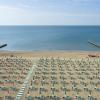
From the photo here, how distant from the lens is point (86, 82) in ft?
118

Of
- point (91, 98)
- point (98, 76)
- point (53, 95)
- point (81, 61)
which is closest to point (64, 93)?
point (53, 95)

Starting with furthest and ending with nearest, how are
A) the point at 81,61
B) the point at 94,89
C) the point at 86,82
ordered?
the point at 81,61 → the point at 86,82 → the point at 94,89

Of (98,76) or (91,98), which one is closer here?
(91,98)

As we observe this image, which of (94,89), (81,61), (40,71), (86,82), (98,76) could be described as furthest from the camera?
(81,61)

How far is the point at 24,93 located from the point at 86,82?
438 inches

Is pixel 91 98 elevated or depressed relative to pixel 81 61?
depressed

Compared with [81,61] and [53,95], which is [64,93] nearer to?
[53,95]

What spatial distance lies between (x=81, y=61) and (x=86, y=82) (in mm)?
15060

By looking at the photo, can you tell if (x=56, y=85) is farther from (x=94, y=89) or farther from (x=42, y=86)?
(x=94, y=89)

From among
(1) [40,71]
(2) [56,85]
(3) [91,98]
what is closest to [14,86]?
(2) [56,85]

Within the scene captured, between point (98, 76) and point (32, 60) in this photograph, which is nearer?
point (98, 76)

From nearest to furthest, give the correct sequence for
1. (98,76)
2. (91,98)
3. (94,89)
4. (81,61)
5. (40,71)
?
(91,98) → (94,89) → (98,76) → (40,71) → (81,61)

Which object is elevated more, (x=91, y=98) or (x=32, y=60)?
(x=32, y=60)

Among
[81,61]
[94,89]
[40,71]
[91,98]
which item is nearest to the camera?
[91,98]
